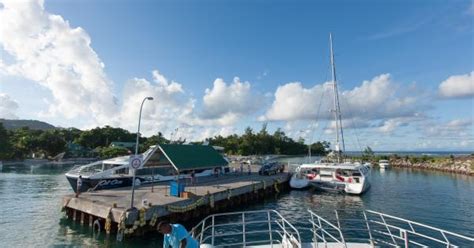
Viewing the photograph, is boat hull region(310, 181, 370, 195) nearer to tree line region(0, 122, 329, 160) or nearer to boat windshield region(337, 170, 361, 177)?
boat windshield region(337, 170, 361, 177)

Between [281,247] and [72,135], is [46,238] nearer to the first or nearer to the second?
[281,247]

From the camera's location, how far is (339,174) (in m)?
39.0

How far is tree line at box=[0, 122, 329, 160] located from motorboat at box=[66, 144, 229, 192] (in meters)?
37.2

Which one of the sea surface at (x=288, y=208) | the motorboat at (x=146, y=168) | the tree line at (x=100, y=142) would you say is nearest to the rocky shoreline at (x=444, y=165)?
the sea surface at (x=288, y=208)

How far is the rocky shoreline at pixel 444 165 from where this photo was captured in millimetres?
63450

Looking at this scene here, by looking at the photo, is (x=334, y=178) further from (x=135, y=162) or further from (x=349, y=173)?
(x=135, y=162)

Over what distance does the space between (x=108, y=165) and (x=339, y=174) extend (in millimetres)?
27250

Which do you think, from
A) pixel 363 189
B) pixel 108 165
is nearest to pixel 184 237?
pixel 108 165

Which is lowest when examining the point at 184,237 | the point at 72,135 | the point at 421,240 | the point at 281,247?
the point at 421,240

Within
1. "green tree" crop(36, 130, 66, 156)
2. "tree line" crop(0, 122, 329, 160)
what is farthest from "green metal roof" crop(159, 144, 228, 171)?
"green tree" crop(36, 130, 66, 156)

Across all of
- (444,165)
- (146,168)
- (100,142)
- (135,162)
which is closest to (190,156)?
(146,168)

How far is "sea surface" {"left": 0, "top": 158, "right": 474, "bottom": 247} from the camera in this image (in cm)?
1822

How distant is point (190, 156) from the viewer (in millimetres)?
33844

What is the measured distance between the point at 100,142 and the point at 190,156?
346 feet
